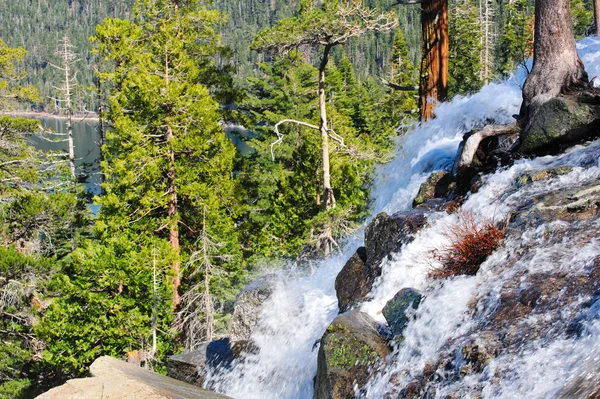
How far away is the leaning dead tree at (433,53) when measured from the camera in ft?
43.2

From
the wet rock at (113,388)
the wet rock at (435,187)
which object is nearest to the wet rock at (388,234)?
the wet rock at (435,187)

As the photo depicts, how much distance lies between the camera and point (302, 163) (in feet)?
94.8

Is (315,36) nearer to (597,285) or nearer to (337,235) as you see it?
(337,235)

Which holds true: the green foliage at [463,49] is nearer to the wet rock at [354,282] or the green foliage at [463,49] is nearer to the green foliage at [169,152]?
the green foliage at [169,152]

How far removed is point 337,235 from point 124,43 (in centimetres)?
1288

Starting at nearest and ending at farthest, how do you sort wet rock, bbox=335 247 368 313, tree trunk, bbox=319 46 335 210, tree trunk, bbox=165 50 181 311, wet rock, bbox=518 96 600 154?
wet rock, bbox=518 96 600 154, wet rock, bbox=335 247 368 313, tree trunk, bbox=319 46 335 210, tree trunk, bbox=165 50 181 311

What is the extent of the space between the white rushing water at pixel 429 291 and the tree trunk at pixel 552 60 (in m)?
1.42

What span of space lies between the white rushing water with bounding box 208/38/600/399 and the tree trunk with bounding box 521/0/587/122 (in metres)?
1.42

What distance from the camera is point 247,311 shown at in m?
12.2

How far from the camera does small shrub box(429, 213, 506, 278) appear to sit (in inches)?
284

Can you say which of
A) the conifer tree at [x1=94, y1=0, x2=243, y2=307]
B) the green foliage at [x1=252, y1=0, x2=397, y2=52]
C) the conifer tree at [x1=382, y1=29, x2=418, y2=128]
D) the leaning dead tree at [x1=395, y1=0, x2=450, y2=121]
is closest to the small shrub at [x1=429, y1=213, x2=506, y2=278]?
the leaning dead tree at [x1=395, y1=0, x2=450, y2=121]

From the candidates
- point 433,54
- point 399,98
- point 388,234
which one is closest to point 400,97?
point 399,98

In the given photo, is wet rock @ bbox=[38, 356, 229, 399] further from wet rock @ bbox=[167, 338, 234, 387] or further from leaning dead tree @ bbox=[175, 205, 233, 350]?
leaning dead tree @ bbox=[175, 205, 233, 350]

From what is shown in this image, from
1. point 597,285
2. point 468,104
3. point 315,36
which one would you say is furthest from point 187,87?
point 597,285
